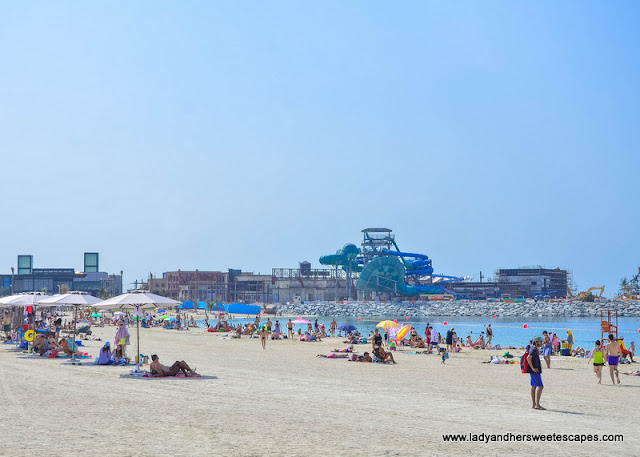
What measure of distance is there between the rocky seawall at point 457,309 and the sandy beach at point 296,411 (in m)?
93.1

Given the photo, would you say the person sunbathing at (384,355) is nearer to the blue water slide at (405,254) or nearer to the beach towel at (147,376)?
the beach towel at (147,376)

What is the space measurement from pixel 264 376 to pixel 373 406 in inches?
240

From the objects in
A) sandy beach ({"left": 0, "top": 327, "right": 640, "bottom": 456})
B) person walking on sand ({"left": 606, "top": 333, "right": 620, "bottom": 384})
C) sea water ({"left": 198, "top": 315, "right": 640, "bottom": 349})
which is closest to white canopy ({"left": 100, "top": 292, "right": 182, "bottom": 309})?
sandy beach ({"left": 0, "top": 327, "right": 640, "bottom": 456})

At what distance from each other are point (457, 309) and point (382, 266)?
16.9 meters

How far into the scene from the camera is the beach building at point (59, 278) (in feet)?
460

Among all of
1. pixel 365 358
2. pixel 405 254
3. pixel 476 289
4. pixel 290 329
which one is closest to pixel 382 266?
pixel 405 254

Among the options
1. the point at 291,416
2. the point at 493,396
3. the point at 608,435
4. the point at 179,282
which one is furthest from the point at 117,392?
the point at 179,282

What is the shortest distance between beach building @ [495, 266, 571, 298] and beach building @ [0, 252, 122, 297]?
8214 cm

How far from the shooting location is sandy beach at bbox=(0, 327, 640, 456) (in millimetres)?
9180

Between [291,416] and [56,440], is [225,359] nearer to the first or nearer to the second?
[291,416]

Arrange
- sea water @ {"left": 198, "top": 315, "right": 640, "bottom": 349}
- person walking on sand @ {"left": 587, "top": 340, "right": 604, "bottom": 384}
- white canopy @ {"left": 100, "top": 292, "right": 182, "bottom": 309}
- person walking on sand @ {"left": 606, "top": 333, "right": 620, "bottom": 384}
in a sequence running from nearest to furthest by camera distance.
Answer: person walking on sand @ {"left": 606, "top": 333, "right": 620, "bottom": 384}
person walking on sand @ {"left": 587, "top": 340, "right": 604, "bottom": 384}
white canopy @ {"left": 100, "top": 292, "right": 182, "bottom": 309}
sea water @ {"left": 198, "top": 315, "right": 640, "bottom": 349}

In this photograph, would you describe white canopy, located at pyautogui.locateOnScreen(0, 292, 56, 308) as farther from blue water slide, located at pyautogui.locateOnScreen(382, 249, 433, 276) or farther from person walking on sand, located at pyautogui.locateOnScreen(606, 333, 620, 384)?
blue water slide, located at pyautogui.locateOnScreen(382, 249, 433, 276)

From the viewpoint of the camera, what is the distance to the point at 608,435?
1036 cm

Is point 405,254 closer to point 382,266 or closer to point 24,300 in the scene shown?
point 382,266
